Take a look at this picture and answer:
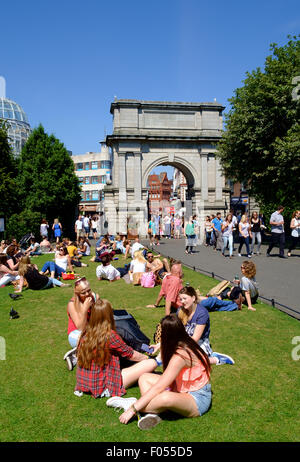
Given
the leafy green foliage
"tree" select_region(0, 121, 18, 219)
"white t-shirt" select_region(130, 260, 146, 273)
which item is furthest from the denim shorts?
the leafy green foliage

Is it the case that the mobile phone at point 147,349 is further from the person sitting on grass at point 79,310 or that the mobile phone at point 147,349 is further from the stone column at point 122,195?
the stone column at point 122,195

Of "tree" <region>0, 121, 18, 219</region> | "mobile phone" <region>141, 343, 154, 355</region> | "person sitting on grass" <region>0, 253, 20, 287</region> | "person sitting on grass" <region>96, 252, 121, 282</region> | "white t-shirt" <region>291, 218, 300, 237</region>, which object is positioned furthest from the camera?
"tree" <region>0, 121, 18, 219</region>

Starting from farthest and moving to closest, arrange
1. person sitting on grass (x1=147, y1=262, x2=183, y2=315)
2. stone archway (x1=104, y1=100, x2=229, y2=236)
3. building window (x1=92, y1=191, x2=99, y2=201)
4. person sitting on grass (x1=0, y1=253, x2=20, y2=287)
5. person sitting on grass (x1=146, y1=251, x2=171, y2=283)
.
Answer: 1. building window (x1=92, y1=191, x2=99, y2=201)
2. stone archway (x1=104, y1=100, x2=229, y2=236)
3. person sitting on grass (x1=0, y1=253, x2=20, y2=287)
4. person sitting on grass (x1=146, y1=251, x2=171, y2=283)
5. person sitting on grass (x1=147, y1=262, x2=183, y2=315)

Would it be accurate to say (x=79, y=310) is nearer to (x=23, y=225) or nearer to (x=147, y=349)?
(x=147, y=349)

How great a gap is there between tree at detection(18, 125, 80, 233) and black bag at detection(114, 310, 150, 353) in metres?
27.8

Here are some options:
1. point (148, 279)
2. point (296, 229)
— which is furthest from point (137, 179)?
point (148, 279)

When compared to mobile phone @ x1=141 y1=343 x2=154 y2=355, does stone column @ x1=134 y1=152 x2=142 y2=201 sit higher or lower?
higher

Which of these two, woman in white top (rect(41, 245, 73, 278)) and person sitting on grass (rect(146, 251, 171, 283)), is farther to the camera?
woman in white top (rect(41, 245, 73, 278))

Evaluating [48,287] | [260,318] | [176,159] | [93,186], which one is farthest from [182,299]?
[93,186]

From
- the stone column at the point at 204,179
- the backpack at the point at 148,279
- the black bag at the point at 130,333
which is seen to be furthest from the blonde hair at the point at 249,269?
the stone column at the point at 204,179

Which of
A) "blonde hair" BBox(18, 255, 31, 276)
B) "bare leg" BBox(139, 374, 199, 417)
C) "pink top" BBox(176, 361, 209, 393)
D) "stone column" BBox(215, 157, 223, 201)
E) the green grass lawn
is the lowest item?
the green grass lawn

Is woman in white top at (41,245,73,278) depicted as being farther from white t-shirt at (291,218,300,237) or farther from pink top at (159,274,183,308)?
white t-shirt at (291,218,300,237)

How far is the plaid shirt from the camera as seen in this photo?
4355 mm
